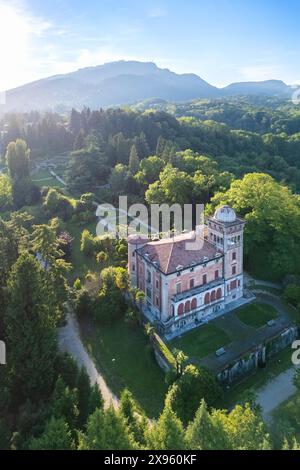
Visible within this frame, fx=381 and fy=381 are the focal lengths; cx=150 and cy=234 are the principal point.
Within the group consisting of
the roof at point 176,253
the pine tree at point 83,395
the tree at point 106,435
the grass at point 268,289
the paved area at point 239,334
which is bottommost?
the paved area at point 239,334

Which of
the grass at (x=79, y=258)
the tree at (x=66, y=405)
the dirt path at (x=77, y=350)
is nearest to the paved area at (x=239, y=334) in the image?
the dirt path at (x=77, y=350)

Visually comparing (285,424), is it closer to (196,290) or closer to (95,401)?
(95,401)

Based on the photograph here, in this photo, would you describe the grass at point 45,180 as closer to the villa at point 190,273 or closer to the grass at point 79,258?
the grass at point 79,258

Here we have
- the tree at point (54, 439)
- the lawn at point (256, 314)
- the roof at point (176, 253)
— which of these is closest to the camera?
the tree at point (54, 439)

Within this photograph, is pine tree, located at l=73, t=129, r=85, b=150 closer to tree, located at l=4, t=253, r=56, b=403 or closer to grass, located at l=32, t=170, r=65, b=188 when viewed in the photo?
grass, located at l=32, t=170, r=65, b=188

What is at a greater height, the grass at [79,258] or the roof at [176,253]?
the roof at [176,253]

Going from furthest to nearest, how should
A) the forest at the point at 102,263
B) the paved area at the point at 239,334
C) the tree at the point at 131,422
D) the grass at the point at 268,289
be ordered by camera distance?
the grass at the point at 268,289 → the paved area at the point at 239,334 → the tree at the point at 131,422 → the forest at the point at 102,263
